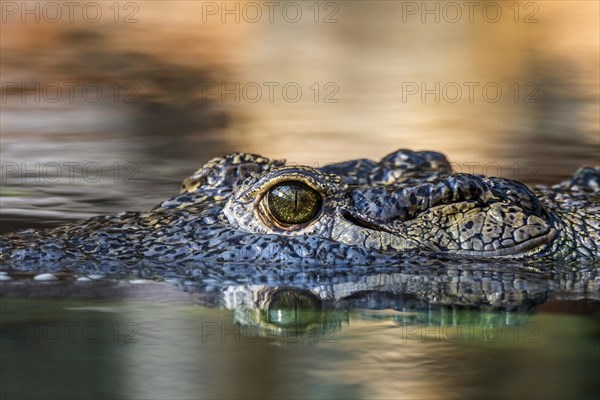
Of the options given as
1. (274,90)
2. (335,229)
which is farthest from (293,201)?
(274,90)

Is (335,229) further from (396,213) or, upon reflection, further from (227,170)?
(227,170)

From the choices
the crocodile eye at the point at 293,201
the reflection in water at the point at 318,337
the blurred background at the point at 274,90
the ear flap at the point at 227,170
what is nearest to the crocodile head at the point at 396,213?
the crocodile eye at the point at 293,201

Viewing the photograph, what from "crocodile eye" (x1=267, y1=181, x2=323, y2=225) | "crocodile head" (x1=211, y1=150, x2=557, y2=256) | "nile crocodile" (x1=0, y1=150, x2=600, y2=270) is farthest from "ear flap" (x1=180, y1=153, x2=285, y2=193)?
"crocodile eye" (x1=267, y1=181, x2=323, y2=225)

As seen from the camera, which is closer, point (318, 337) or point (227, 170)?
point (318, 337)

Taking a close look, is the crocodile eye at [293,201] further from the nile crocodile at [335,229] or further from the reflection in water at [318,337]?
the reflection in water at [318,337]

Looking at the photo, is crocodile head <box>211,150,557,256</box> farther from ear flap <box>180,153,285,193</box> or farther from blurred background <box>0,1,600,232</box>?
blurred background <box>0,1,600,232</box>

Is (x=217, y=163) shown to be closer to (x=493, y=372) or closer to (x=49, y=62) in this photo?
(x=493, y=372)
